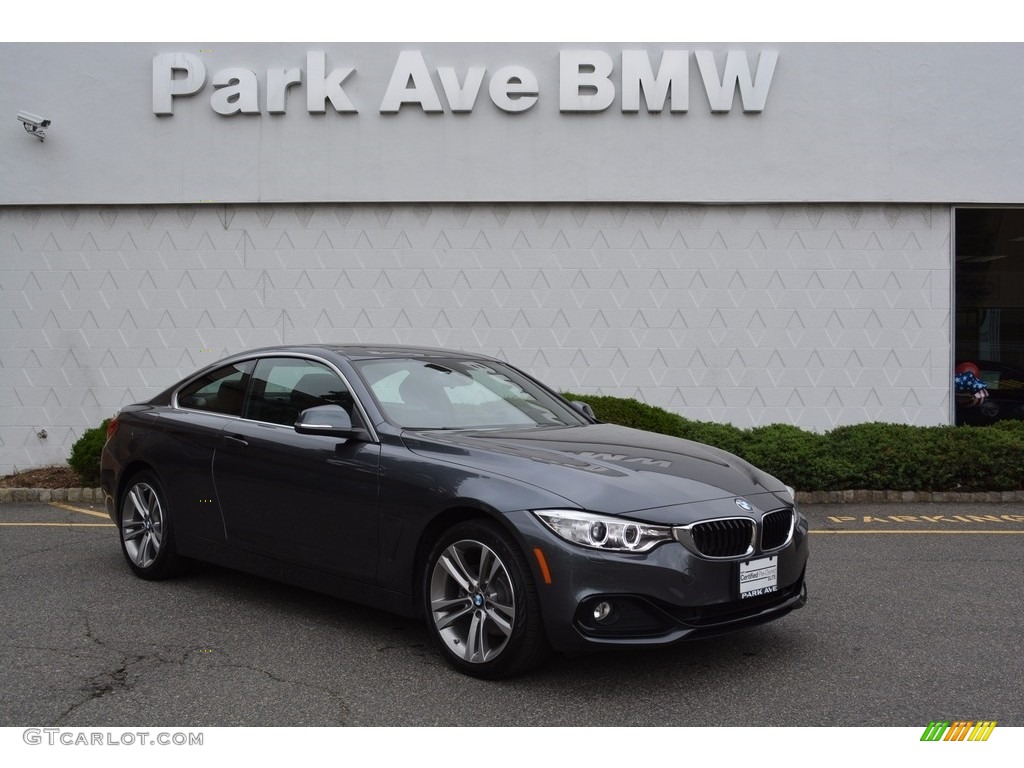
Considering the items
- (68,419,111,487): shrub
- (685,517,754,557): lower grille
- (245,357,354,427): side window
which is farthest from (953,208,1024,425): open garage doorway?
(68,419,111,487): shrub

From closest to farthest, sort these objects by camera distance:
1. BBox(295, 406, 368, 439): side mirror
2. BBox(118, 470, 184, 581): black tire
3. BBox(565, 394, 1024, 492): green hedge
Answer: BBox(295, 406, 368, 439): side mirror, BBox(118, 470, 184, 581): black tire, BBox(565, 394, 1024, 492): green hedge

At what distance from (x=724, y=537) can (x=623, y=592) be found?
0.58 metres

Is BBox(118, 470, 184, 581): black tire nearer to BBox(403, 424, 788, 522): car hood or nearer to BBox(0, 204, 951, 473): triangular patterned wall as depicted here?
BBox(403, 424, 788, 522): car hood

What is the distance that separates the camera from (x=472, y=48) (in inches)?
495

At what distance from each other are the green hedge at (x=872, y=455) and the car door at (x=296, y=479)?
5.30 metres

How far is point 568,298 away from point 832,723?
9038mm

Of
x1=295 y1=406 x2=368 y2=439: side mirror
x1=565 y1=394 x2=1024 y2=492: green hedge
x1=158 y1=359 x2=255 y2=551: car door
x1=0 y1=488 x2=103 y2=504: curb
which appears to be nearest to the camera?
x1=295 y1=406 x2=368 y2=439: side mirror

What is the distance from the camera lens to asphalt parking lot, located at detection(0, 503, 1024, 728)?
4074 millimetres

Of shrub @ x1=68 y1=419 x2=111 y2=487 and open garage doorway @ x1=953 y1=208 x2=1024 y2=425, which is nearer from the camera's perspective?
shrub @ x1=68 y1=419 x2=111 y2=487

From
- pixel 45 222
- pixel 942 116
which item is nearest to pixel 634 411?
pixel 942 116

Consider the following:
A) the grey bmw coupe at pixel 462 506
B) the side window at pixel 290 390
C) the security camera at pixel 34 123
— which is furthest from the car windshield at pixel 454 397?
the security camera at pixel 34 123

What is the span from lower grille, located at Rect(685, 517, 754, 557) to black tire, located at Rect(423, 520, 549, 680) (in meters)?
0.75

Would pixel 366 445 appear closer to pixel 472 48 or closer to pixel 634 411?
pixel 634 411

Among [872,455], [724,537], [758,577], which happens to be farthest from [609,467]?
[872,455]
